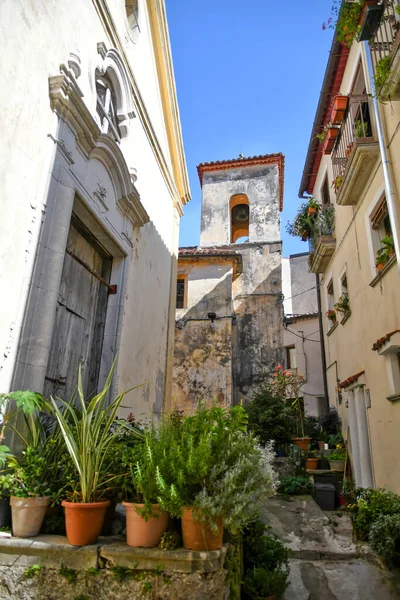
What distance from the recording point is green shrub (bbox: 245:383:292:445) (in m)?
10.2

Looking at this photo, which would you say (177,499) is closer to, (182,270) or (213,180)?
(182,270)

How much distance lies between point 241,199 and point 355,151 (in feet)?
40.0

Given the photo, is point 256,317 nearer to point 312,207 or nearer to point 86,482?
point 312,207

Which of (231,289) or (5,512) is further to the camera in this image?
(231,289)

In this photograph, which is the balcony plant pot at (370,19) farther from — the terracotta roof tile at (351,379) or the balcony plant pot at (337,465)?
the balcony plant pot at (337,465)

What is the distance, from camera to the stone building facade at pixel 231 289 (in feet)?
50.2

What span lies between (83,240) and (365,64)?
6.86 metres

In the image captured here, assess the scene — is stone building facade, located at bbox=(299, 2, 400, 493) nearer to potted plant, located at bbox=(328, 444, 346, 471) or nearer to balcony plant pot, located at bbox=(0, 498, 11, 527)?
potted plant, located at bbox=(328, 444, 346, 471)

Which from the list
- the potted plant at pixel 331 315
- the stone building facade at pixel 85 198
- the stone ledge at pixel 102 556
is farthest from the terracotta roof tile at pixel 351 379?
the stone ledge at pixel 102 556

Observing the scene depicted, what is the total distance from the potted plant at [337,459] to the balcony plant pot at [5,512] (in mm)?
7835

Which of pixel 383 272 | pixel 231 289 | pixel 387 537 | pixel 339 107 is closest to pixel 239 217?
pixel 231 289

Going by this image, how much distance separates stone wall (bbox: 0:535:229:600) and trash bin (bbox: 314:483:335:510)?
18.8 ft

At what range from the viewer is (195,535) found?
2750 mm

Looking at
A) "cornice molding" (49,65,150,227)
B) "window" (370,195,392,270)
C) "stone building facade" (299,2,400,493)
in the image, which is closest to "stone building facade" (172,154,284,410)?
"stone building facade" (299,2,400,493)
